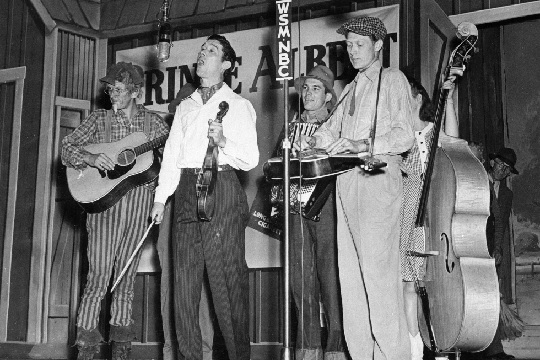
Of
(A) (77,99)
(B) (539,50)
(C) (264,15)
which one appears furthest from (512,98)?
(A) (77,99)

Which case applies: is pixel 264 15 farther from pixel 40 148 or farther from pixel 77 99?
pixel 40 148

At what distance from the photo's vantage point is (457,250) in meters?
3.86

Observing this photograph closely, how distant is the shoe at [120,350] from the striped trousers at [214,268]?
86 cm

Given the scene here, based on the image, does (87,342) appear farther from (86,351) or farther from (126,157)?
(126,157)

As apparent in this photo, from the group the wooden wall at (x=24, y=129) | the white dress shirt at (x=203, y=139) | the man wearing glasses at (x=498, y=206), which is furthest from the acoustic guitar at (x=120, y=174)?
the man wearing glasses at (x=498, y=206)

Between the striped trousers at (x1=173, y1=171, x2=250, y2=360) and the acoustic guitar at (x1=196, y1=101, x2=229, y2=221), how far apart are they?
67 millimetres

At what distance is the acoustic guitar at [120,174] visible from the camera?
190 inches

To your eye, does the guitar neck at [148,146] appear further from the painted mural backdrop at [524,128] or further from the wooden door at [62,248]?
the painted mural backdrop at [524,128]

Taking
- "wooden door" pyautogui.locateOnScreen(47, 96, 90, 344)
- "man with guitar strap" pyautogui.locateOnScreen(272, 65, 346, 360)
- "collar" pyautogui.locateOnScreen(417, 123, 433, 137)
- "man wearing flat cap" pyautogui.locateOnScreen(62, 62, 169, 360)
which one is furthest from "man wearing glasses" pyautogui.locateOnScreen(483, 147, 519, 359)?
"wooden door" pyautogui.locateOnScreen(47, 96, 90, 344)

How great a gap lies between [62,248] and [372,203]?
3.76 metres

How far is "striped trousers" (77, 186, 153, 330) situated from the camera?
4688 millimetres

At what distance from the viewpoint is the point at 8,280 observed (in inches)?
262

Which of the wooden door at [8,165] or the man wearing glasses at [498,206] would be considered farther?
the wooden door at [8,165]

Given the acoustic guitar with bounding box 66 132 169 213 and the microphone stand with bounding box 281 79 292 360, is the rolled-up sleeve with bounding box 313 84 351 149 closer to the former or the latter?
the microphone stand with bounding box 281 79 292 360
